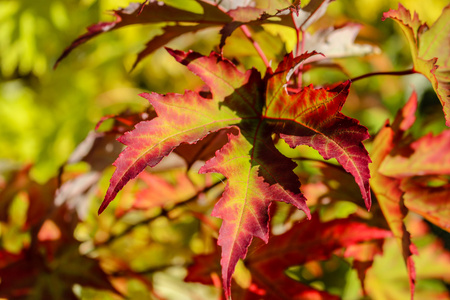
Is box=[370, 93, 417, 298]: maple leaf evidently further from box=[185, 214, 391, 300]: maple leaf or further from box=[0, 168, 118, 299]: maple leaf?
box=[0, 168, 118, 299]: maple leaf

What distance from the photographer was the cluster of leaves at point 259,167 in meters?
0.50

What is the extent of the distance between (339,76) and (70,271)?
4.30ft

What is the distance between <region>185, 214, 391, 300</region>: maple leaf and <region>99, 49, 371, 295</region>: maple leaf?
0.21m

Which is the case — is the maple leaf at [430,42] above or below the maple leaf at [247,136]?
above

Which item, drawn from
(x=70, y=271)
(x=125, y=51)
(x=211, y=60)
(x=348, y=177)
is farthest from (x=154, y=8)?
(x=125, y=51)

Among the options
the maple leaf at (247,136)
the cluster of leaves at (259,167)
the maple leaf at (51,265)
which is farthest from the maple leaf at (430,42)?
the maple leaf at (51,265)

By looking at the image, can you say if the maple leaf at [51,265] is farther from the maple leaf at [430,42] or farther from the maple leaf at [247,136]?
the maple leaf at [430,42]

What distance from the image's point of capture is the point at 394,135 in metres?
0.70

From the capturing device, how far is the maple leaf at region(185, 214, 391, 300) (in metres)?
0.70

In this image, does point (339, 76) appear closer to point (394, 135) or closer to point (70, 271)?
Result: point (394, 135)

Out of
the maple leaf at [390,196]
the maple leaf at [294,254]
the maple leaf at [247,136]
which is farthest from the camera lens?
the maple leaf at [294,254]

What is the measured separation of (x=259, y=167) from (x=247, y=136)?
52 millimetres

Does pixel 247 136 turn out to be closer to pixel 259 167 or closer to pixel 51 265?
pixel 259 167

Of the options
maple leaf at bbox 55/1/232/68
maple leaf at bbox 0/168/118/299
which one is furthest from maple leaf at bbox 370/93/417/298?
maple leaf at bbox 0/168/118/299
